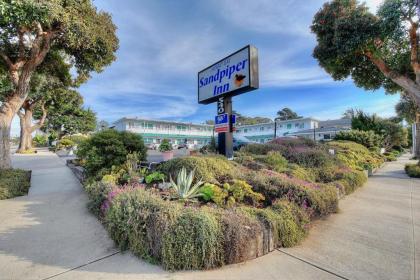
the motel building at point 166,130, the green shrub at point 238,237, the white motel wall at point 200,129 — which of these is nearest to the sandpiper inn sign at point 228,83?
the green shrub at point 238,237

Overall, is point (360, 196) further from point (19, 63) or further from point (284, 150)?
point (19, 63)

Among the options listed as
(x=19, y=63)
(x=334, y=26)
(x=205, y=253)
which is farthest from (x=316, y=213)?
(x=19, y=63)

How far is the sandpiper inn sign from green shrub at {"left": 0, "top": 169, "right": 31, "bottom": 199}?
6296 mm

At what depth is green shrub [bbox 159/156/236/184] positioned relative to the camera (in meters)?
→ 5.18

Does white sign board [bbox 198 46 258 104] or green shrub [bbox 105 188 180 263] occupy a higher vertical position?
white sign board [bbox 198 46 258 104]

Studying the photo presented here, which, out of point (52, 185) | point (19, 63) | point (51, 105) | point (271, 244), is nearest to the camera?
point (271, 244)

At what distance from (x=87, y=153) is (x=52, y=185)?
207 cm

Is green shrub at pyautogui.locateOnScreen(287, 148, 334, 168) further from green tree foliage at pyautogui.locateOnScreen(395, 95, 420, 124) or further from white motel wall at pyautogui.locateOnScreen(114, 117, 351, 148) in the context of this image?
white motel wall at pyautogui.locateOnScreen(114, 117, 351, 148)

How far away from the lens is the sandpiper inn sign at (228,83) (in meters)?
7.30

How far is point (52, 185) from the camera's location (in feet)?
23.7

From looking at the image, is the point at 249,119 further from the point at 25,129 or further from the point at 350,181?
the point at 350,181

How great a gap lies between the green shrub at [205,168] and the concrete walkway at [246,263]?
2099mm

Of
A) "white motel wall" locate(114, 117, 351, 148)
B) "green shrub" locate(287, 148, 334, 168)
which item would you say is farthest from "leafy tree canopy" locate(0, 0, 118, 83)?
"white motel wall" locate(114, 117, 351, 148)

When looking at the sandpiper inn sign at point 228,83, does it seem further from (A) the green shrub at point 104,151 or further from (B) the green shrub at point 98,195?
(B) the green shrub at point 98,195
